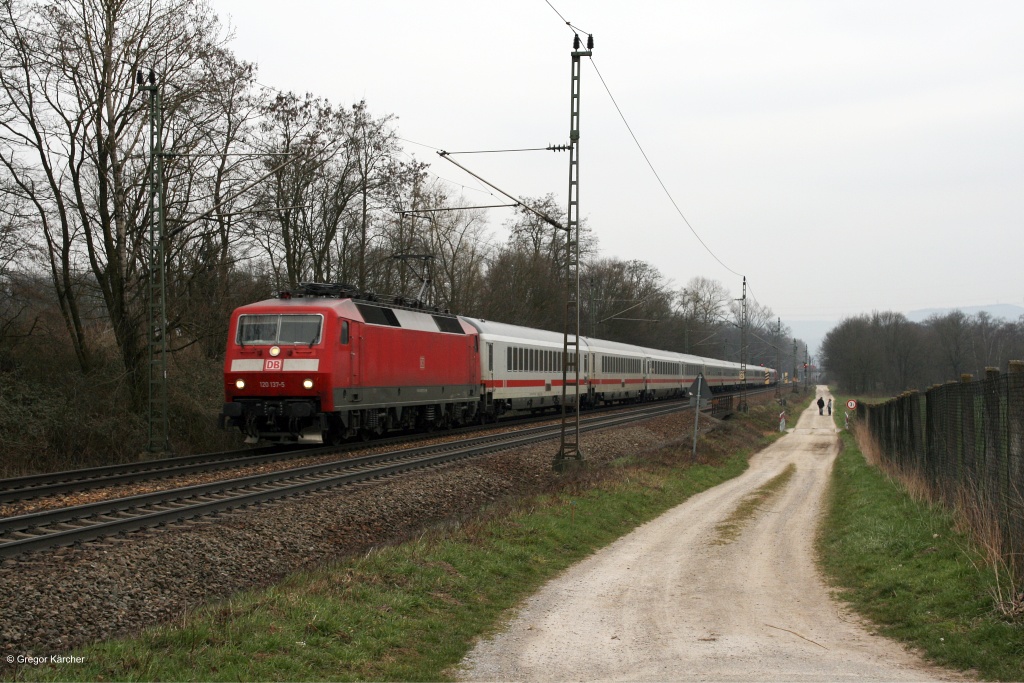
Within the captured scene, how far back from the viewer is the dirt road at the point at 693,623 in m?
6.97

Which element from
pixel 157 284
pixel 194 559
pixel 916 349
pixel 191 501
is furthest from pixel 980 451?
pixel 916 349

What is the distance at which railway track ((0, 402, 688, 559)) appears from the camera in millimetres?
9914

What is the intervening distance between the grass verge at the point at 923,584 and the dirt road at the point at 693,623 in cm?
28

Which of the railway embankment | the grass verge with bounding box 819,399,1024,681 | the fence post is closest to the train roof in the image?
the railway embankment

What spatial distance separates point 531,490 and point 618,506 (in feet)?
6.88

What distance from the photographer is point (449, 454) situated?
2008 cm

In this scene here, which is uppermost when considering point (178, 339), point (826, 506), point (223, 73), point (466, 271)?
point (223, 73)

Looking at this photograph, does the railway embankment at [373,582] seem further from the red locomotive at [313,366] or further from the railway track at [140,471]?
the red locomotive at [313,366]

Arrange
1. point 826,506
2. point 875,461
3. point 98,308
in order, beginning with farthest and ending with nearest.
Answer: point 875,461 < point 98,308 < point 826,506

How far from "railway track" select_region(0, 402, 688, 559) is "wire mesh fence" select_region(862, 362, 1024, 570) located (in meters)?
9.24

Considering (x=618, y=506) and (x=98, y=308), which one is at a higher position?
(x=98, y=308)

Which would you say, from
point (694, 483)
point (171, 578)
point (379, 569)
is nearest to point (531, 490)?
point (694, 483)

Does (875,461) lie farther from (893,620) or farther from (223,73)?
(223,73)

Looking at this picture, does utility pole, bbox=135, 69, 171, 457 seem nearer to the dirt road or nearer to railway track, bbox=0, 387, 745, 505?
railway track, bbox=0, 387, 745, 505
